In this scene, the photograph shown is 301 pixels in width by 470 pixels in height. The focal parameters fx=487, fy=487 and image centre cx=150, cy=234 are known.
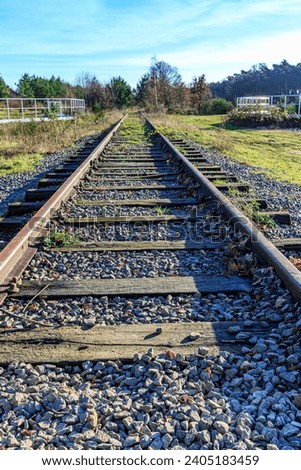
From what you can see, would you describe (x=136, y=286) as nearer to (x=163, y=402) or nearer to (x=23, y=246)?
(x=23, y=246)

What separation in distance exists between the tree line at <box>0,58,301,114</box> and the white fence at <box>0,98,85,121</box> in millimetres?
1935

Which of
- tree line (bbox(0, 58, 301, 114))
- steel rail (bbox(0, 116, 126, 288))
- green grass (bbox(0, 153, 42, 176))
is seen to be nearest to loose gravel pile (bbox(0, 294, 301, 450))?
steel rail (bbox(0, 116, 126, 288))

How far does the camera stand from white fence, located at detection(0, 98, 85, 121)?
79.8 feet

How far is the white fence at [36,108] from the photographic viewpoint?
24.3m

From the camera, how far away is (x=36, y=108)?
25.6 m

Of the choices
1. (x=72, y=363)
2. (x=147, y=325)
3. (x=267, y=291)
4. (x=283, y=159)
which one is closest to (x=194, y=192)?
(x=267, y=291)

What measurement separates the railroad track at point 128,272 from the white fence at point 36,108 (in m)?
17.5

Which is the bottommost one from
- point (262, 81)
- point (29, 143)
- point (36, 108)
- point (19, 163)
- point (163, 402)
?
point (163, 402)

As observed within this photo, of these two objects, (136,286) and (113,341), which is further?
(136,286)

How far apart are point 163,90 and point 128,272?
1781 inches

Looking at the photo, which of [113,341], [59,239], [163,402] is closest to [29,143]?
[59,239]

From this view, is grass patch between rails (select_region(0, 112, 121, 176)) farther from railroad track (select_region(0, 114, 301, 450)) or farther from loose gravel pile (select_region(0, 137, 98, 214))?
railroad track (select_region(0, 114, 301, 450))
